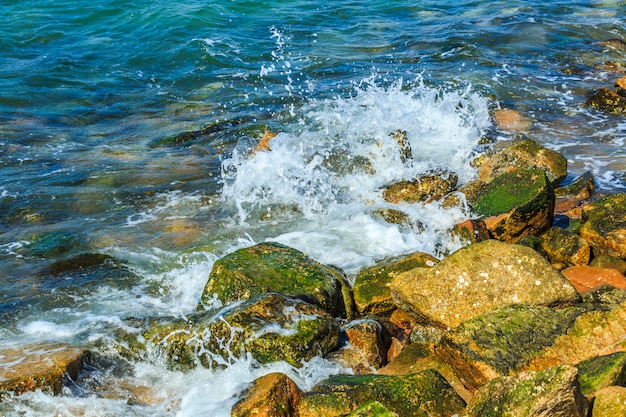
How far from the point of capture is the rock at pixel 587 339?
178 inches

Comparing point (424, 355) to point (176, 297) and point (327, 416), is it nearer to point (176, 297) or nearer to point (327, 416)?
point (327, 416)

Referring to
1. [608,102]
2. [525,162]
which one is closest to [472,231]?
[525,162]

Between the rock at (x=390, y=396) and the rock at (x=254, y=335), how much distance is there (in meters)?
0.60

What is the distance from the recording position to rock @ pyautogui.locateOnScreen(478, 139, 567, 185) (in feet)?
25.8

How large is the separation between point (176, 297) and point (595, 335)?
355 cm

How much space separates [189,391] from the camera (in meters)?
4.81

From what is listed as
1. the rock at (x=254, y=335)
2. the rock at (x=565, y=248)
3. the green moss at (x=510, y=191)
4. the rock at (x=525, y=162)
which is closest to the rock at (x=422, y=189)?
the rock at (x=525, y=162)

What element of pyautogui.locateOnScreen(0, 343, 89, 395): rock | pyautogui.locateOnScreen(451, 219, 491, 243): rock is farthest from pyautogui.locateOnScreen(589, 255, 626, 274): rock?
pyautogui.locateOnScreen(0, 343, 89, 395): rock

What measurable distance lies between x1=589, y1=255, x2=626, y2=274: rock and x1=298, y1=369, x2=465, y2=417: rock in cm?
263

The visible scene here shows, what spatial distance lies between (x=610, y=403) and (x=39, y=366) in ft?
12.4

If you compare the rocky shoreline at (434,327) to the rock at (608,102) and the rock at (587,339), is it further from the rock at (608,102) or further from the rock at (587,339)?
the rock at (608,102)

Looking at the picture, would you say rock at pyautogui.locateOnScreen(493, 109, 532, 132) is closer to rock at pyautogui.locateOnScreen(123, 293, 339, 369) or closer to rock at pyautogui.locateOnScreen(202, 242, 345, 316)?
rock at pyautogui.locateOnScreen(202, 242, 345, 316)

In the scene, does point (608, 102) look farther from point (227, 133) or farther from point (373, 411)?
point (373, 411)

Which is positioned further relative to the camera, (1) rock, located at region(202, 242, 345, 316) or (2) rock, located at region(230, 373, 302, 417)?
(1) rock, located at region(202, 242, 345, 316)
